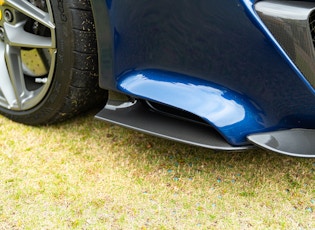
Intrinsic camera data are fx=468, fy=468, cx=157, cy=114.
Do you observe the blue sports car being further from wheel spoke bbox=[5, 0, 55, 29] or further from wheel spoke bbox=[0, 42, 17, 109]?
wheel spoke bbox=[0, 42, 17, 109]

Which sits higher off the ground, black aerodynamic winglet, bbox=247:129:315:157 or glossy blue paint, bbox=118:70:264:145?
glossy blue paint, bbox=118:70:264:145

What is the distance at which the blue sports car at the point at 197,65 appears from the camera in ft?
4.85

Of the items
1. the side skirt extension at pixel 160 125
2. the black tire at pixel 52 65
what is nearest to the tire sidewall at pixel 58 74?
the black tire at pixel 52 65

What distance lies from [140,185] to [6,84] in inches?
35.2

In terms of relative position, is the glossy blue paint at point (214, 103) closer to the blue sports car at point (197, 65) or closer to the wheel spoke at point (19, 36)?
the blue sports car at point (197, 65)

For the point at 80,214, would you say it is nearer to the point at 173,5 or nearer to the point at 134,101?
the point at 134,101

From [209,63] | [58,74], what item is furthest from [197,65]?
[58,74]

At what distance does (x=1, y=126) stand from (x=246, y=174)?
48.9 inches

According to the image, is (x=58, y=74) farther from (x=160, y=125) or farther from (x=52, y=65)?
(x=160, y=125)

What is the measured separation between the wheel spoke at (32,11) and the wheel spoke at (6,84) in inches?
12.5

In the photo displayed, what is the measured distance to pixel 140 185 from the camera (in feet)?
6.22

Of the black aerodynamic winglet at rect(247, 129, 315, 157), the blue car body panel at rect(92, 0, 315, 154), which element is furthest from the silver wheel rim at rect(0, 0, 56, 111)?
the black aerodynamic winglet at rect(247, 129, 315, 157)

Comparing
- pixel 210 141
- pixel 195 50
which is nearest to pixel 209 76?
pixel 195 50

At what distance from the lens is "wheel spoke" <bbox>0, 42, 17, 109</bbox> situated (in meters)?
2.29
